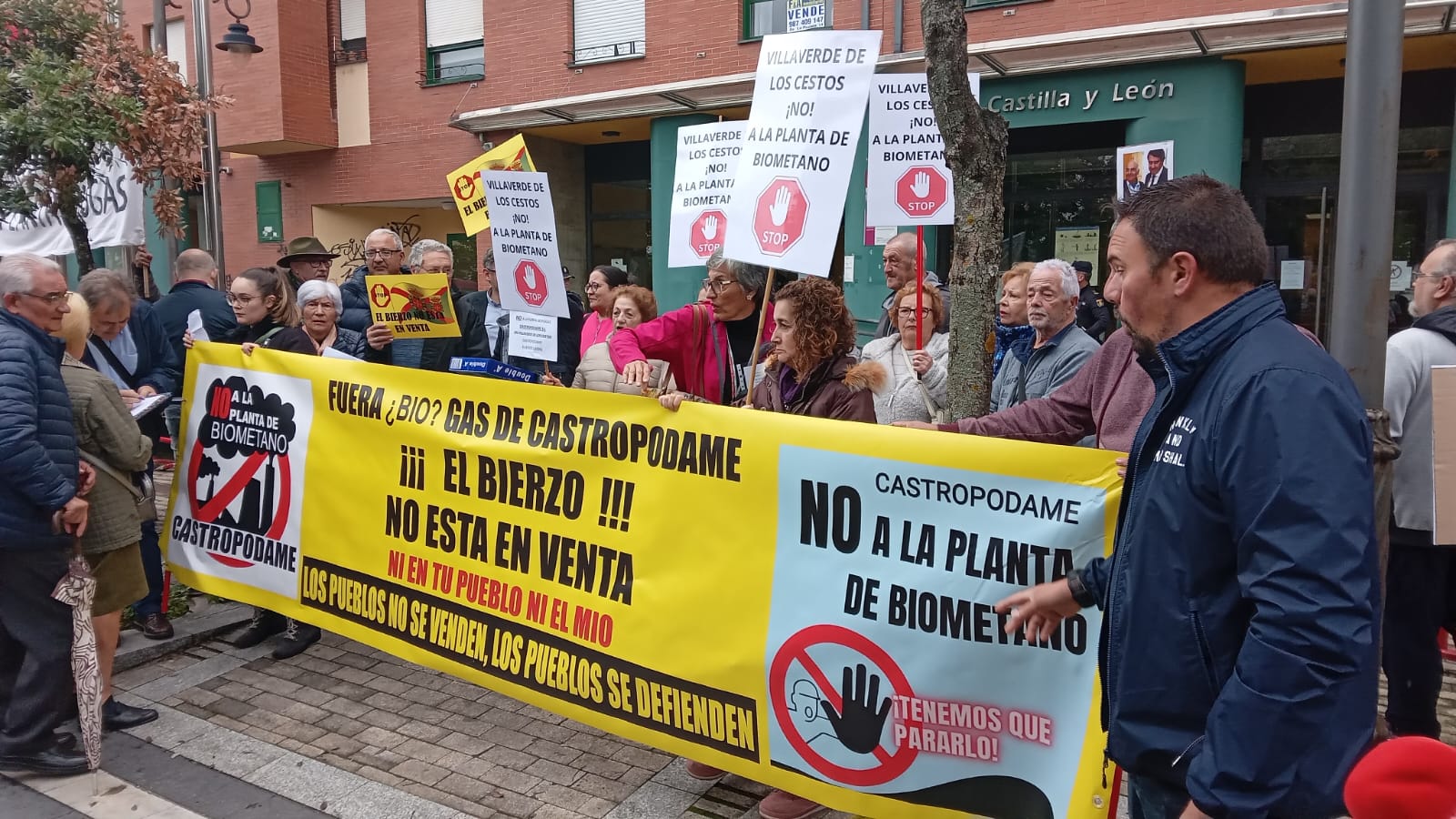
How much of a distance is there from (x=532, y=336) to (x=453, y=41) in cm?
1129

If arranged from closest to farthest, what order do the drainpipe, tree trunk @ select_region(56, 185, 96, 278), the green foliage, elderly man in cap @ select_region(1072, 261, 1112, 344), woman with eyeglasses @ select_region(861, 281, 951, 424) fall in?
woman with eyeglasses @ select_region(861, 281, 951, 424), the green foliage, tree trunk @ select_region(56, 185, 96, 278), elderly man in cap @ select_region(1072, 261, 1112, 344), the drainpipe

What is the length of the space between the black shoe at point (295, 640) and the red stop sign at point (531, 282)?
7.46 ft

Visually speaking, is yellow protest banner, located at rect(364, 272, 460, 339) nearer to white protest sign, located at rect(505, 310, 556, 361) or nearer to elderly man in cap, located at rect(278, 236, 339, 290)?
white protest sign, located at rect(505, 310, 556, 361)

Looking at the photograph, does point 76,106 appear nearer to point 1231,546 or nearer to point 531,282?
point 531,282

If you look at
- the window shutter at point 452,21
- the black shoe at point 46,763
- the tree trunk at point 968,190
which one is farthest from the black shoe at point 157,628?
the window shutter at point 452,21

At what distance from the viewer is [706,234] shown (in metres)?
6.48

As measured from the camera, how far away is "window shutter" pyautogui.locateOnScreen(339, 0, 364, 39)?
1666 centimetres

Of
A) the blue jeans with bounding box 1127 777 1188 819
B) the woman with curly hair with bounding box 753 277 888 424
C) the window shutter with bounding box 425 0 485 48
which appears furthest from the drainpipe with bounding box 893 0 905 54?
the blue jeans with bounding box 1127 777 1188 819

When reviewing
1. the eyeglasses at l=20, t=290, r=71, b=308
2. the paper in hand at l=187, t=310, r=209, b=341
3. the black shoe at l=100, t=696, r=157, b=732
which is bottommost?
the black shoe at l=100, t=696, r=157, b=732

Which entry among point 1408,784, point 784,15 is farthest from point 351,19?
point 1408,784

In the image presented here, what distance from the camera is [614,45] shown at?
45.8ft

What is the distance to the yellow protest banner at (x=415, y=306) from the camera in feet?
18.7

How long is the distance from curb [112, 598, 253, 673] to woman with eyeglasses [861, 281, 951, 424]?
3824 mm

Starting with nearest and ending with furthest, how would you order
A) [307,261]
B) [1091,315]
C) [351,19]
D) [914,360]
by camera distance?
1. [914,360]
2. [307,261]
3. [1091,315]
4. [351,19]
